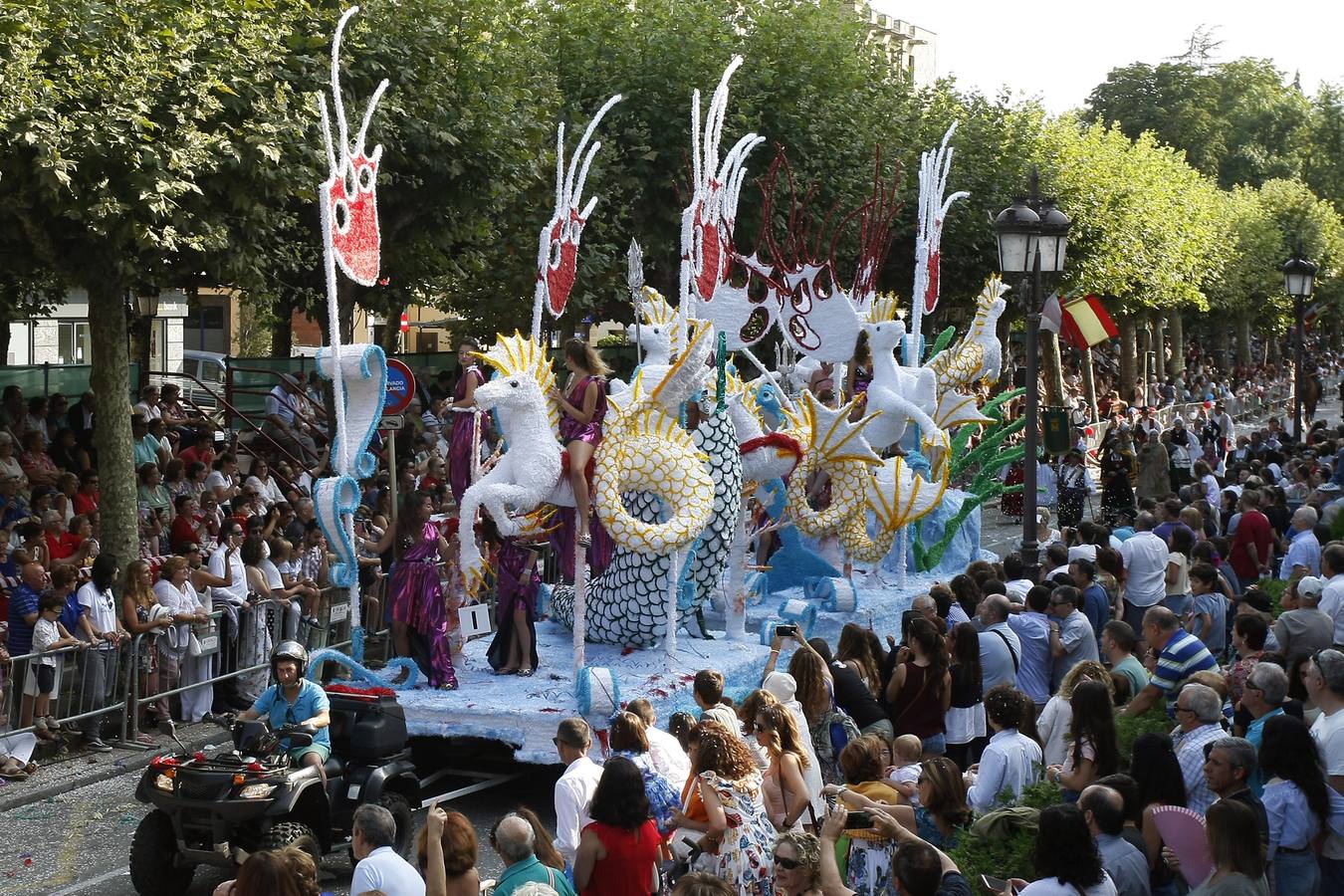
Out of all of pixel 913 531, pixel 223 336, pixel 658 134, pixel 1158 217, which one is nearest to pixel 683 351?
pixel 913 531

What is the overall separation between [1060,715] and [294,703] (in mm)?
4168

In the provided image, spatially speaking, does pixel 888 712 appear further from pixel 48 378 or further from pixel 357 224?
pixel 48 378

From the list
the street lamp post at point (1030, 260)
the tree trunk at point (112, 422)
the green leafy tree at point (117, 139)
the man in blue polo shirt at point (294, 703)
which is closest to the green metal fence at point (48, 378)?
the tree trunk at point (112, 422)

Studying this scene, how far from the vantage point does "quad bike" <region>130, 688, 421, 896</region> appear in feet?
29.7

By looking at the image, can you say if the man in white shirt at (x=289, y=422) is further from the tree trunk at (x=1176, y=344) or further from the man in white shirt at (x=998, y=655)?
the tree trunk at (x=1176, y=344)

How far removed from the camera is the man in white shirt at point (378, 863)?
6547mm

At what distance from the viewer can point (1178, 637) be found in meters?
9.52

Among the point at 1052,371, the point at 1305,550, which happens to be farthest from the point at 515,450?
the point at 1052,371

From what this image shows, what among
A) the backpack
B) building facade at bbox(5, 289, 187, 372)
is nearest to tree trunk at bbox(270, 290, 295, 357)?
building facade at bbox(5, 289, 187, 372)

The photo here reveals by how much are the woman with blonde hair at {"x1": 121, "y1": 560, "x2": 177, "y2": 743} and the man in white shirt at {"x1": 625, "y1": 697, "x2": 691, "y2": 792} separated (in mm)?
6010

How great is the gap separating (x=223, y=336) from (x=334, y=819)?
37.8 meters

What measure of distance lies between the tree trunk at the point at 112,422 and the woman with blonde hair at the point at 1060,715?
9.42m

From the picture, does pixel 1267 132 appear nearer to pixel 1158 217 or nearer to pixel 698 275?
pixel 1158 217

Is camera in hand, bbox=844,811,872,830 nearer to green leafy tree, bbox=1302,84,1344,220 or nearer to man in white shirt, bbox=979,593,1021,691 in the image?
man in white shirt, bbox=979,593,1021,691
